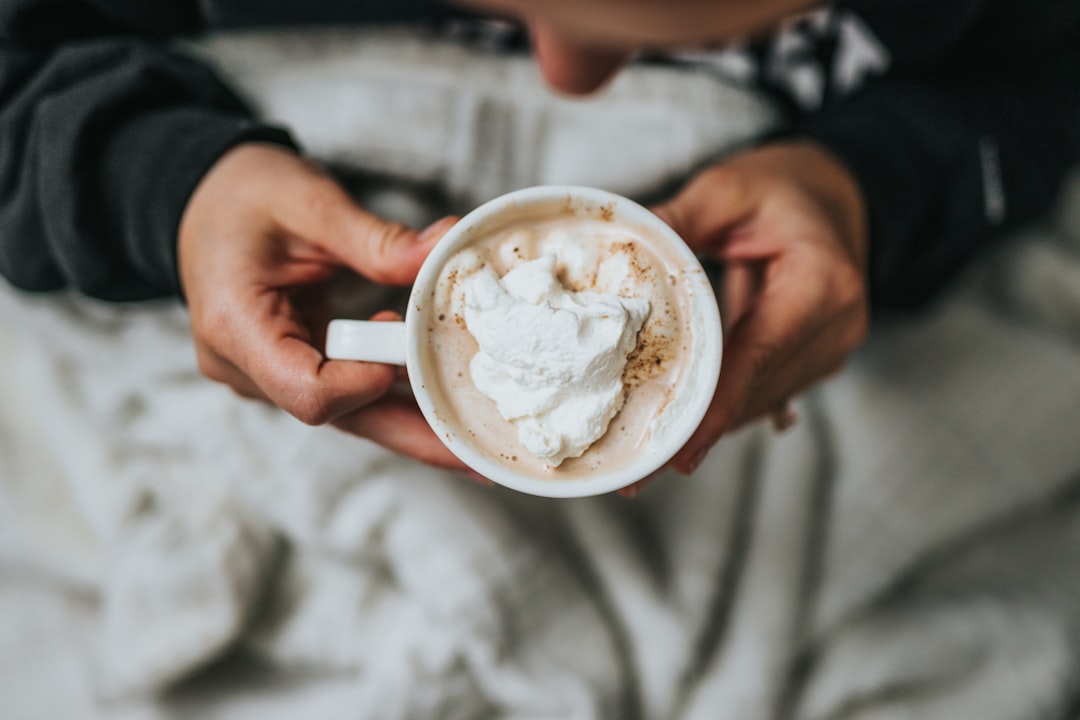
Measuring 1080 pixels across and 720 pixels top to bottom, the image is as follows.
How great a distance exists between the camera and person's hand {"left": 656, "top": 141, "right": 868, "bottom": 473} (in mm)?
759

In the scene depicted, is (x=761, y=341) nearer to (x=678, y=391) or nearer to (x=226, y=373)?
(x=678, y=391)

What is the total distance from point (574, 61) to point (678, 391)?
0.98 feet

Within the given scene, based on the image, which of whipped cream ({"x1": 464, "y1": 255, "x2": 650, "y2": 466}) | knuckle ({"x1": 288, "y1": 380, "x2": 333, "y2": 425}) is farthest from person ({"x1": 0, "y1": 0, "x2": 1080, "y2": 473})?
whipped cream ({"x1": 464, "y1": 255, "x2": 650, "y2": 466})

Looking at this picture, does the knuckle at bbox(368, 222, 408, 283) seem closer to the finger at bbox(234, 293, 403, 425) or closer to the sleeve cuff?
the finger at bbox(234, 293, 403, 425)

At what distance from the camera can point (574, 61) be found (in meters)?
0.62

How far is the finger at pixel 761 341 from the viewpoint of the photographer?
2.28ft

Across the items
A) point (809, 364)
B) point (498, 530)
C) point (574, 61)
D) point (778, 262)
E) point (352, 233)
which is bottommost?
point (498, 530)

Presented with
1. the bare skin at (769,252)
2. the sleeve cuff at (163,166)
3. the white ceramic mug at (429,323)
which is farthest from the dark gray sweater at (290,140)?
the white ceramic mug at (429,323)

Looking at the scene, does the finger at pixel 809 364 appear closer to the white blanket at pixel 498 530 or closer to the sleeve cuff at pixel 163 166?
the white blanket at pixel 498 530

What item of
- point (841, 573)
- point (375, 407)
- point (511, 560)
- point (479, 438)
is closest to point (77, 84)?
point (375, 407)

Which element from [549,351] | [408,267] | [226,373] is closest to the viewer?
[549,351]

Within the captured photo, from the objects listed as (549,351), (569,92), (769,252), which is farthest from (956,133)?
(549,351)

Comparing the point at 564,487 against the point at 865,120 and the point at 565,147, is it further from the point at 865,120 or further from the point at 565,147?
the point at 865,120

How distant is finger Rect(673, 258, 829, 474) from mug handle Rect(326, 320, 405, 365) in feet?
0.92
